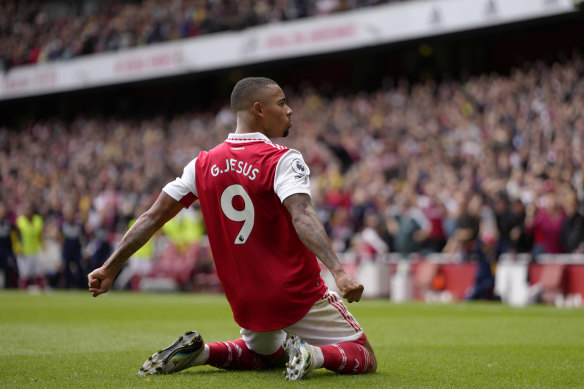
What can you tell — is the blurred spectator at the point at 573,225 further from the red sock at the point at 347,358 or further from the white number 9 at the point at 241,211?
the white number 9 at the point at 241,211

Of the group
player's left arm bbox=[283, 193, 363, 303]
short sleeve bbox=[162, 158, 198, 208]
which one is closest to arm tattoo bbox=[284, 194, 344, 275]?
player's left arm bbox=[283, 193, 363, 303]

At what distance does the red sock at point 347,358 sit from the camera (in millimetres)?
5324

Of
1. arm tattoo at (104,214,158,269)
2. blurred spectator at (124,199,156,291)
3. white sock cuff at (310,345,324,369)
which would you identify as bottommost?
blurred spectator at (124,199,156,291)

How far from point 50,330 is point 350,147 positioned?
1612 centimetres

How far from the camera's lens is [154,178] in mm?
28328

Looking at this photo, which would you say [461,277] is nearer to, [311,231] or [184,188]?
[184,188]

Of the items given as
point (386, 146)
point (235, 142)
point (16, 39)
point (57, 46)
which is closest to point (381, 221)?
point (386, 146)

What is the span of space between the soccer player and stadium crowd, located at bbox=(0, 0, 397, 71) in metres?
23.0

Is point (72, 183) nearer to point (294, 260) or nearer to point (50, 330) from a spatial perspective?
point (50, 330)

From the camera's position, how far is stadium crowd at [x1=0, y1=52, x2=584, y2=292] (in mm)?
17016

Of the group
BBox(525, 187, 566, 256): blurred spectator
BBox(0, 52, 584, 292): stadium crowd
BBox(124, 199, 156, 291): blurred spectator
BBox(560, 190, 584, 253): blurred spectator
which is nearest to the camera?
BBox(560, 190, 584, 253): blurred spectator

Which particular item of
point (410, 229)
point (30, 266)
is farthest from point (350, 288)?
point (30, 266)

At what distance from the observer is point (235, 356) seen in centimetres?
581

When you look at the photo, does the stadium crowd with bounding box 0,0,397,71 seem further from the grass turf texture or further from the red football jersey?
the red football jersey
